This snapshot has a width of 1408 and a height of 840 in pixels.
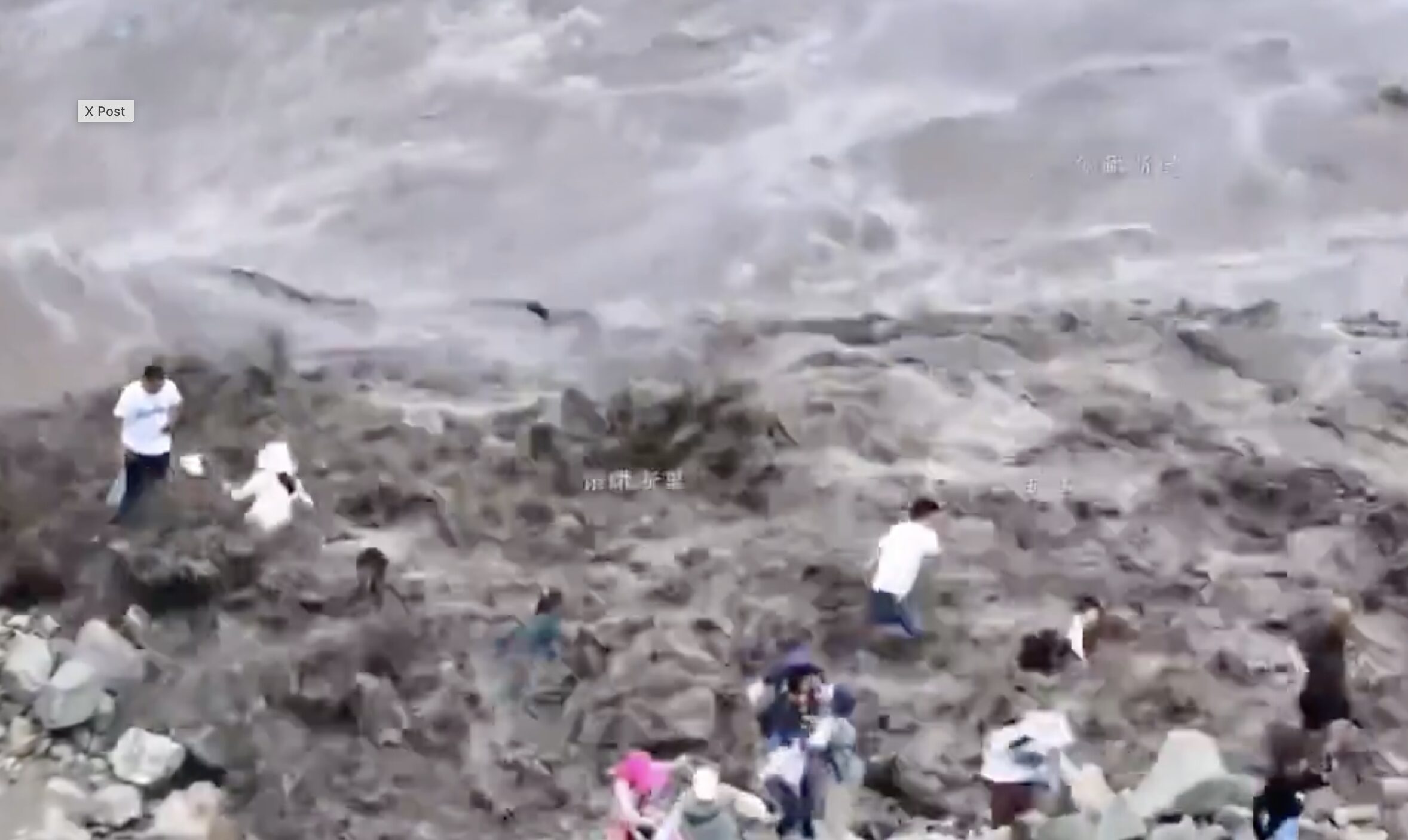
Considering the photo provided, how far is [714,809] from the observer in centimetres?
249

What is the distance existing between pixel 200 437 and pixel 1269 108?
2.11 meters

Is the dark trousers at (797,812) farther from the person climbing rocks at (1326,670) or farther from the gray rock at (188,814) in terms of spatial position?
the gray rock at (188,814)

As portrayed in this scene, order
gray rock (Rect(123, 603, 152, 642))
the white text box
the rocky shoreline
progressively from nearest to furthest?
the rocky shoreline, gray rock (Rect(123, 603, 152, 642)), the white text box

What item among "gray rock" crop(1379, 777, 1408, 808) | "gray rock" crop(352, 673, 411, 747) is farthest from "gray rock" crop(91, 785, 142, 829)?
"gray rock" crop(1379, 777, 1408, 808)

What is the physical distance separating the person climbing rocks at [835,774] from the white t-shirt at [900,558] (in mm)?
260

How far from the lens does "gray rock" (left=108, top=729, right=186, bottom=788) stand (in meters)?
2.55

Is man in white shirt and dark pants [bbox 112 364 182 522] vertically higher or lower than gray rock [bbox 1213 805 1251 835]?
higher

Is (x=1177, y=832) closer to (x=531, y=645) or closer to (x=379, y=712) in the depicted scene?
(x=531, y=645)

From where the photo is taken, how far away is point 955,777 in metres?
2.53

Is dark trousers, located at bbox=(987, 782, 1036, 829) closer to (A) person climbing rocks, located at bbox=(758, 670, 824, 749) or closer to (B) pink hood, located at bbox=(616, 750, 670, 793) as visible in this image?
(A) person climbing rocks, located at bbox=(758, 670, 824, 749)

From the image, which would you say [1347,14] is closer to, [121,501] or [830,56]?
[830,56]

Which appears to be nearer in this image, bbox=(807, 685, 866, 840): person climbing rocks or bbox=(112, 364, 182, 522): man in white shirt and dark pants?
bbox=(807, 685, 866, 840): person climbing rocks

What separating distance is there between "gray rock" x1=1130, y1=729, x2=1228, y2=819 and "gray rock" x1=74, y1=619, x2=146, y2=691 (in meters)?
1.79
